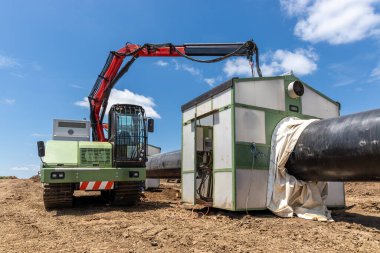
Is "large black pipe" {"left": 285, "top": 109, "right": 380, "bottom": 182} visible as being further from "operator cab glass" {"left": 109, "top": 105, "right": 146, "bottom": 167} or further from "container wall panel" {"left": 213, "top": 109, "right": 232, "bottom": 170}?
"operator cab glass" {"left": 109, "top": 105, "right": 146, "bottom": 167}

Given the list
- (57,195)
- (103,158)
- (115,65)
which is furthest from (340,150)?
(115,65)

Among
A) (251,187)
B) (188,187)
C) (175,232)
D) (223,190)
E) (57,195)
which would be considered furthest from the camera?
(188,187)

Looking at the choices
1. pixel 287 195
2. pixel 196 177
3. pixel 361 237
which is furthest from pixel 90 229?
pixel 361 237

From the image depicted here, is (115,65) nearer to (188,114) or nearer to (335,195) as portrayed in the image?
(188,114)

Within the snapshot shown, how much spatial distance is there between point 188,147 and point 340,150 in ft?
14.0

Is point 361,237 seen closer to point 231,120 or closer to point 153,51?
point 231,120

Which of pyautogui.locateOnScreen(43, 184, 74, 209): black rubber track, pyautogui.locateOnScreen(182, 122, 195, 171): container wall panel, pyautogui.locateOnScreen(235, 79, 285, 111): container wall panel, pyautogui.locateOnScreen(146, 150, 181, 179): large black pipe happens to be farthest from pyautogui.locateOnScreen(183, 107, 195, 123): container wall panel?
pyautogui.locateOnScreen(43, 184, 74, 209): black rubber track

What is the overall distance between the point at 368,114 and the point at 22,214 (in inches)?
309

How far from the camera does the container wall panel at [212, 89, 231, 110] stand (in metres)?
7.86

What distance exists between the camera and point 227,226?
21.5 ft

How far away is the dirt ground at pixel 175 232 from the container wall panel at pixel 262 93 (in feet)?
8.28

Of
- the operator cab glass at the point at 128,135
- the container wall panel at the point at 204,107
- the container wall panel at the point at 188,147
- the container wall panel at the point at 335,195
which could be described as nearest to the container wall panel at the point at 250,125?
the container wall panel at the point at 204,107

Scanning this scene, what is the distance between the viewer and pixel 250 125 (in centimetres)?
784

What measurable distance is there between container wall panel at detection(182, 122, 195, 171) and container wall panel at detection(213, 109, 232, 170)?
116 centimetres
